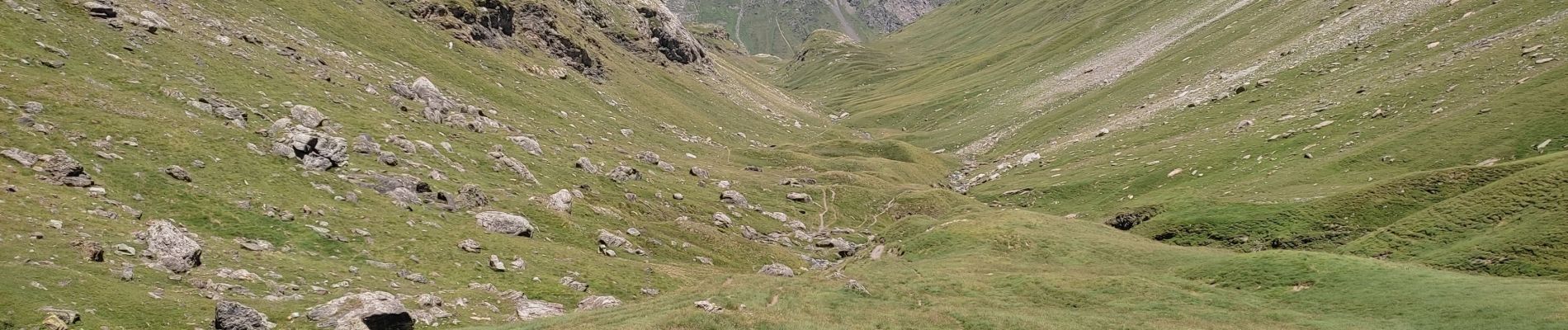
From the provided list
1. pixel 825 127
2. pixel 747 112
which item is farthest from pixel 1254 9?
pixel 747 112

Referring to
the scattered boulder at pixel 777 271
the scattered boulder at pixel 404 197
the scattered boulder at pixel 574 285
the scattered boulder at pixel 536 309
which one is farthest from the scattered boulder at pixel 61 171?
the scattered boulder at pixel 777 271

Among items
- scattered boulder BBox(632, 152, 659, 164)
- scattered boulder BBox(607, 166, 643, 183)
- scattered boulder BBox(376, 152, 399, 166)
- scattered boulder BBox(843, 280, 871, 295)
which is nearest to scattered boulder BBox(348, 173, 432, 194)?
scattered boulder BBox(376, 152, 399, 166)

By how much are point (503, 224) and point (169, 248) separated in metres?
18.2

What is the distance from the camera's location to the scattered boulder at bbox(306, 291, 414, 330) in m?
26.9

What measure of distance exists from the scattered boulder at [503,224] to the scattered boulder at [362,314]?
16644 millimetres

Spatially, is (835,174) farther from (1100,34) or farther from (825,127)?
(1100,34)

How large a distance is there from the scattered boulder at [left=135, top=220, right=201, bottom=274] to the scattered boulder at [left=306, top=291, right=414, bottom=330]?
18.0 feet

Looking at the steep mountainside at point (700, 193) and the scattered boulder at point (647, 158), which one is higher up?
the steep mountainside at point (700, 193)

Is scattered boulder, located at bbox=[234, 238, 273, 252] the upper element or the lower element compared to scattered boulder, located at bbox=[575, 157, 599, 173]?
upper

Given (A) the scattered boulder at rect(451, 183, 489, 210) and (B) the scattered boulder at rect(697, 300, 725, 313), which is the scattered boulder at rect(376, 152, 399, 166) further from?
(B) the scattered boulder at rect(697, 300, 725, 313)

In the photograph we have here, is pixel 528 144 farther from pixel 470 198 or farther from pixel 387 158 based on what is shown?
pixel 470 198

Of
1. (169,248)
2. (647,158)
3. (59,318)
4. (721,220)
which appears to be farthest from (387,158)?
(647,158)

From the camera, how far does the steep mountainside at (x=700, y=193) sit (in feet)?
99.7

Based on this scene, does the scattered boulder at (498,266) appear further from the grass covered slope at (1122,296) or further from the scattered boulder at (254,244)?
the scattered boulder at (254,244)
